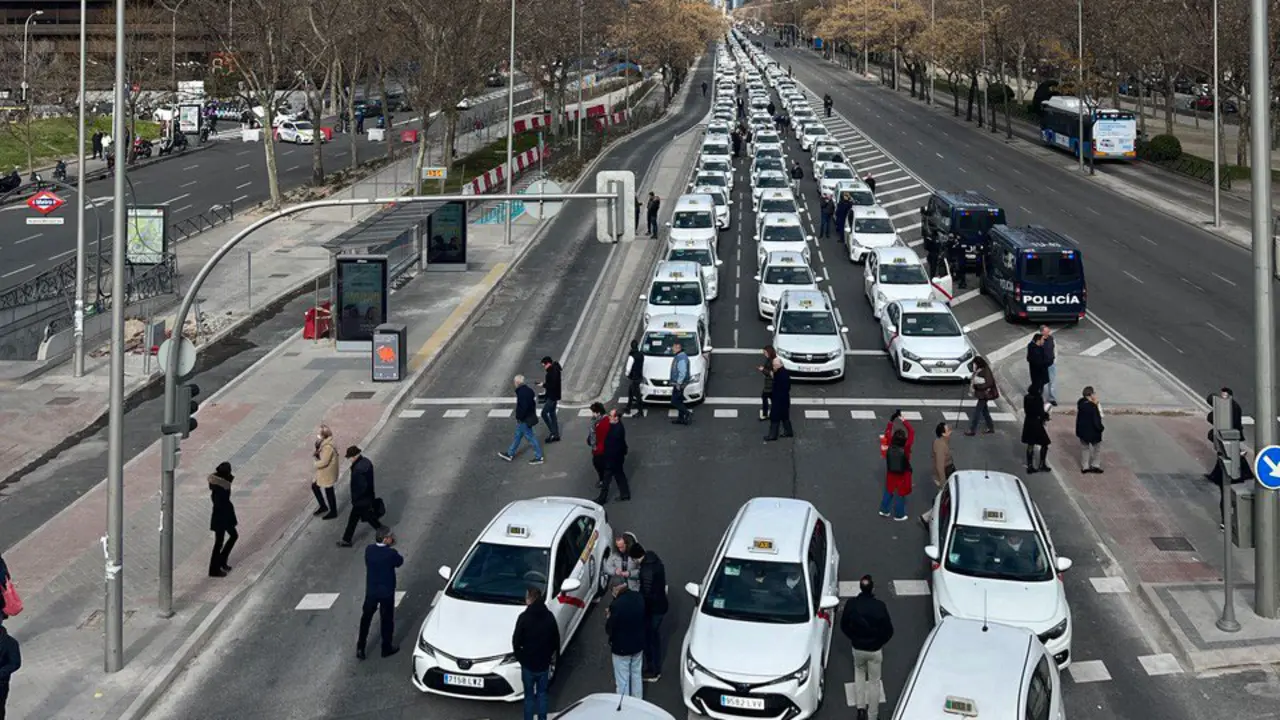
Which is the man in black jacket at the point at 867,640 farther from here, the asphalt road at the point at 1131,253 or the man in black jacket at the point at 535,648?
the asphalt road at the point at 1131,253

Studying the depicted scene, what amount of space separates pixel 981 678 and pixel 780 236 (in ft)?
93.4

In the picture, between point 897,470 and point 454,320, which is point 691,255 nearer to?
point 454,320

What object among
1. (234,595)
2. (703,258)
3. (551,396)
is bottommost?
(234,595)

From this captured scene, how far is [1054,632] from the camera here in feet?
48.5

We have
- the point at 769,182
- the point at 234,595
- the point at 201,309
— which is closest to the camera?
the point at 234,595

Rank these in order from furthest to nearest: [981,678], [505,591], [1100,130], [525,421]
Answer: [1100,130] < [525,421] < [505,591] < [981,678]

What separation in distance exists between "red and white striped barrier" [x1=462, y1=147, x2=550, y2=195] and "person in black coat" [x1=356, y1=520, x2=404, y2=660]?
37.9m

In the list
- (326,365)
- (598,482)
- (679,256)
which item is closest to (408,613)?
(598,482)

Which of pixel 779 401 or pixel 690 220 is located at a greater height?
pixel 690 220

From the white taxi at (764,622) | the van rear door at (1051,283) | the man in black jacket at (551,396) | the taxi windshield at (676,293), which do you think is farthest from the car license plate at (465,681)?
the van rear door at (1051,283)

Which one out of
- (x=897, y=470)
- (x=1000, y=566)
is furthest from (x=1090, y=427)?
(x=1000, y=566)

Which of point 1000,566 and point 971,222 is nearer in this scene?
point 1000,566

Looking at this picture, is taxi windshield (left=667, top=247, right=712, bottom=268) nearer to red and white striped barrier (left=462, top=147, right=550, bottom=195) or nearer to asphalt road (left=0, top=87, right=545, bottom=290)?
asphalt road (left=0, top=87, right=545, bottom=290)

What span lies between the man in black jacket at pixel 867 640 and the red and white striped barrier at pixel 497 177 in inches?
1591
